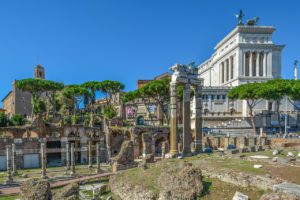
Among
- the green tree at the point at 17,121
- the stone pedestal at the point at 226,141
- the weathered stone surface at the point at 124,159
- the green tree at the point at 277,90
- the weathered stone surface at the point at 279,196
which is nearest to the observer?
the weathered stone surface at the point at 279,196

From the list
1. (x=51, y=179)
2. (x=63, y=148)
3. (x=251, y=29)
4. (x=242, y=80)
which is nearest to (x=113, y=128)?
(x=63, y=148)

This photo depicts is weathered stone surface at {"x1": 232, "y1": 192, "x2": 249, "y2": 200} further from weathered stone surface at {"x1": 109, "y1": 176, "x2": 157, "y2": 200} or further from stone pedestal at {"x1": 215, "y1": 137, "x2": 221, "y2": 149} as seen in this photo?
stone pedestal at {"x1": 215, "y1": 137, "x2": 221, "y2": 149}

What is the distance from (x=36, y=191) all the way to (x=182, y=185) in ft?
24.1

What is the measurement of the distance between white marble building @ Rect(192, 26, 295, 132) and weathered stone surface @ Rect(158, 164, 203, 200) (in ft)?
156

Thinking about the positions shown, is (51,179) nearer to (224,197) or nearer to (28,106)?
(224,197)

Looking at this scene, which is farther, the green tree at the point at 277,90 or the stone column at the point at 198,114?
the green tree at the point at 277,90

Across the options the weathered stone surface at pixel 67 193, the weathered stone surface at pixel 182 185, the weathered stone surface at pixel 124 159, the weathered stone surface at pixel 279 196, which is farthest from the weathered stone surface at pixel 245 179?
the weathered stone surface at pixel 124 159

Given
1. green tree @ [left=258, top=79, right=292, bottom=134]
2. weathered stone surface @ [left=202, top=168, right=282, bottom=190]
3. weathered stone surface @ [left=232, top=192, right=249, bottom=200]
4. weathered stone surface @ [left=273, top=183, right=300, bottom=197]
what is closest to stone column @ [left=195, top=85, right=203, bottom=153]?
weathered stone surface @ [left=202, top=168, right=282, bottom=190]

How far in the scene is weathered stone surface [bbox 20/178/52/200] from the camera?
1324 cm

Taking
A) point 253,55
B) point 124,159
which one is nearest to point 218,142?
point 124,159

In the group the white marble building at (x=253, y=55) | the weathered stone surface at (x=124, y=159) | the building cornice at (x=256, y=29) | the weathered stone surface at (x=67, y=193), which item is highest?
the building cornice at (x=256, y=29)

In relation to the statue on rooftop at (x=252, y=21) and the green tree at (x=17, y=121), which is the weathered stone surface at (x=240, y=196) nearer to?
the green tree at (x=17, y=121)

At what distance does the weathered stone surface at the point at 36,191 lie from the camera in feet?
43.4

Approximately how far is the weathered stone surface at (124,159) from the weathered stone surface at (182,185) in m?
11.5
